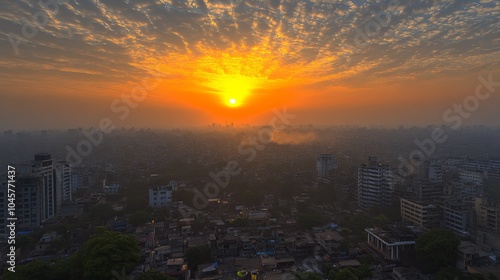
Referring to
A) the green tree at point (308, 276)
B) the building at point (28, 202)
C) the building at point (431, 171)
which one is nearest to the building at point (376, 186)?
the building at point (431, 171)

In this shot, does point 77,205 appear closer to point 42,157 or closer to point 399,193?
point 42,157

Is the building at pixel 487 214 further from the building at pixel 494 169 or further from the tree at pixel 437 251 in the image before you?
the building at pixel 494 169

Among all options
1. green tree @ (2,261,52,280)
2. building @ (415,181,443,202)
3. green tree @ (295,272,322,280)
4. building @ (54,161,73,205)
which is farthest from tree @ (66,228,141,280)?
building @ (415,181,443,202)

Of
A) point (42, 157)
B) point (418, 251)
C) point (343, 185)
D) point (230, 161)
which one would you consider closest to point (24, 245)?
point (42, 157)

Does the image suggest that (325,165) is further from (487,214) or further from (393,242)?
(393,242)

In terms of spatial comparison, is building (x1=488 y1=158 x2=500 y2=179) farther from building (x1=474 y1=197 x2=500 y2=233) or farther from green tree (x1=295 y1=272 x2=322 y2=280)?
green tree (x1=295 y1=272 x2=322 y2=280)

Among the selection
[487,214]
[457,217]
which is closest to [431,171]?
[487,214]

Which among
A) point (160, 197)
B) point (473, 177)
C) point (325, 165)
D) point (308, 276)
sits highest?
point (325, 165)
